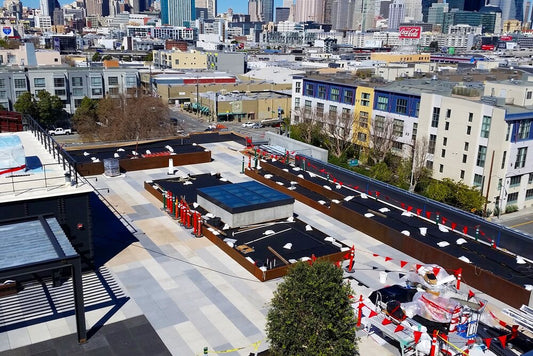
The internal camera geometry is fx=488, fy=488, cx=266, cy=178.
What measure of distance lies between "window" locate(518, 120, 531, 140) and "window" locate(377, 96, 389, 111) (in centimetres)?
1711

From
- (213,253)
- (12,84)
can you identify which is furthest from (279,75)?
(213,253)

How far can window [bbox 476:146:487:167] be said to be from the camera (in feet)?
154

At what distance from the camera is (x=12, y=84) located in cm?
7794

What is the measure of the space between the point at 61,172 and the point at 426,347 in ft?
70.3

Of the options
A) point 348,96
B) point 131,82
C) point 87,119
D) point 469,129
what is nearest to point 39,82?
point 131,82

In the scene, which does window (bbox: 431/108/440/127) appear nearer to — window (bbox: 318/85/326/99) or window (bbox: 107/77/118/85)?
window (bbox: 318/85/326/99)

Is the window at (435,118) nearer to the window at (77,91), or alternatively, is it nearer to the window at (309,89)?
the window at (309,89)

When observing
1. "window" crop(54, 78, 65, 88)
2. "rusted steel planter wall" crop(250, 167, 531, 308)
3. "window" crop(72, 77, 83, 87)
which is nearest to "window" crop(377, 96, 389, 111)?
"rusted steel planter wall" crop(250, 167, 531, 308)

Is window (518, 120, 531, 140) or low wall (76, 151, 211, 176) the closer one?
low wall (76, 151, 211, 176)

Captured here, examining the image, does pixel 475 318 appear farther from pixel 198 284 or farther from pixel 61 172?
pixel 61 172

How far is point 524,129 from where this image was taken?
46.5 m

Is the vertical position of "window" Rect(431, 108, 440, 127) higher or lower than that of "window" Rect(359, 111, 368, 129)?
higher

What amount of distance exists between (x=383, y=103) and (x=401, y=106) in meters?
3.44

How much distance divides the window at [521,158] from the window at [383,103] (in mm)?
17347
